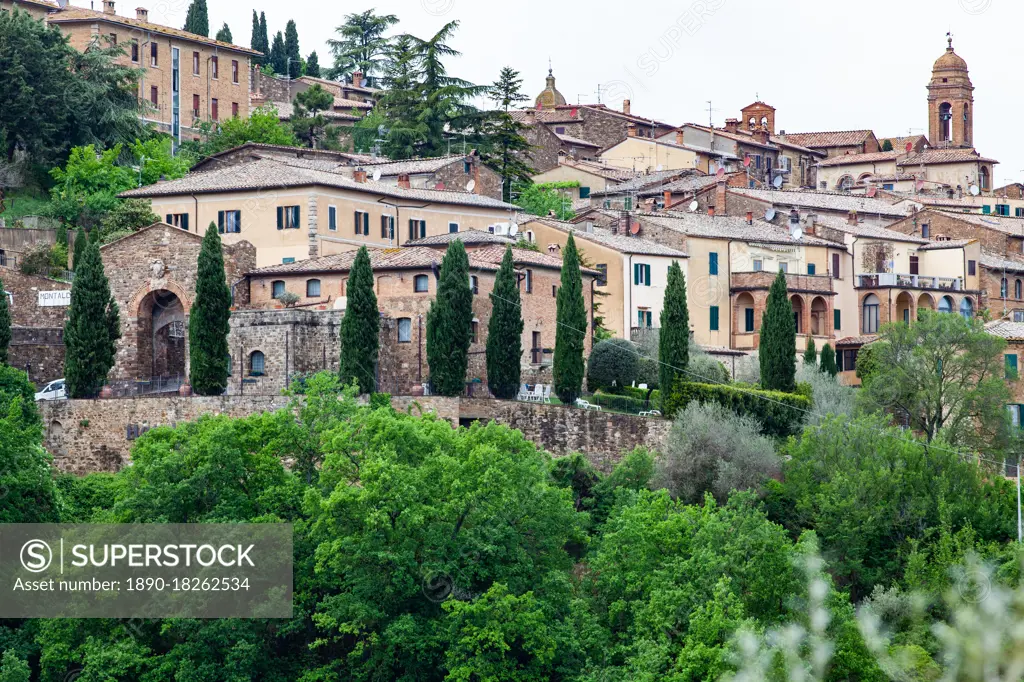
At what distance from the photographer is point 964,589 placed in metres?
44.0

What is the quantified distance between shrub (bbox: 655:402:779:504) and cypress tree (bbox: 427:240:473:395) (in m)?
6.18

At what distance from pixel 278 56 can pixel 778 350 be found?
227 ft

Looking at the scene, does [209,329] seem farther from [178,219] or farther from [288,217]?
[178,219]

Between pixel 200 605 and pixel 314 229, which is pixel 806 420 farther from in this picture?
pixel 200 605

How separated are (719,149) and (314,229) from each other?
160ft

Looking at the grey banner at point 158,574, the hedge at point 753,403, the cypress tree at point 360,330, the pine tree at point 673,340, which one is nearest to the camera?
the grey banner at point 158,574

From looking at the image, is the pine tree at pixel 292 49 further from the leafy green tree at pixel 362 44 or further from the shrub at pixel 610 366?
the shrub at pixel 610 366

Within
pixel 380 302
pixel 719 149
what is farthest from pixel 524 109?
pixel 380 302

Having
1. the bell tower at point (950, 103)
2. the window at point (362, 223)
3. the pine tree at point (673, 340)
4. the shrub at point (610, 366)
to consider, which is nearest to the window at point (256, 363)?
the window at point (362, 223)

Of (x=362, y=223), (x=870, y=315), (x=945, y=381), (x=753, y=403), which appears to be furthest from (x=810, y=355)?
(x=362, y=223)

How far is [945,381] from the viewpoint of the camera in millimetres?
59812

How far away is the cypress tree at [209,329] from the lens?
2098 inches

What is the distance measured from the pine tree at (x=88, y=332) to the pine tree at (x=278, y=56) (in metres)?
68.6

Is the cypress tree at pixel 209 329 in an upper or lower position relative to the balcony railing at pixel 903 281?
lower
